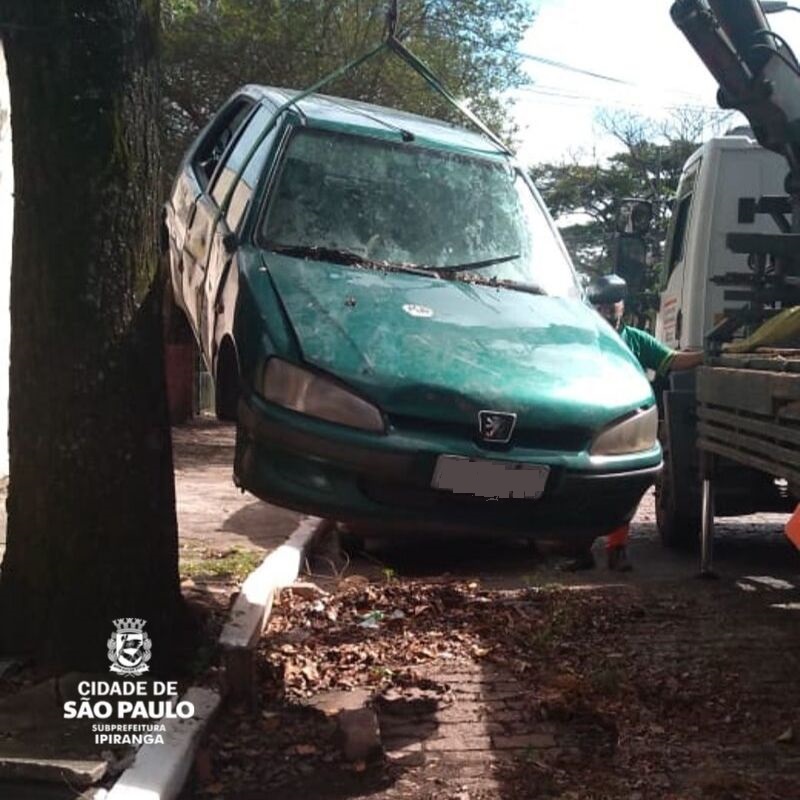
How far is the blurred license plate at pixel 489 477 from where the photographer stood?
3.61m

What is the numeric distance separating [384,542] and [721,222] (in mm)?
3315

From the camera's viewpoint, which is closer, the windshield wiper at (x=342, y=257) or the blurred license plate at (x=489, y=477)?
the blurred license plate at (x=489, y=477)

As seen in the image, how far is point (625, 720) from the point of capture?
11.9 feet

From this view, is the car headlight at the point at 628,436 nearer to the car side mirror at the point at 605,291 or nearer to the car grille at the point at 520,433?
the car grille at the point at 520,433

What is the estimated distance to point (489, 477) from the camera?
3.64 metres

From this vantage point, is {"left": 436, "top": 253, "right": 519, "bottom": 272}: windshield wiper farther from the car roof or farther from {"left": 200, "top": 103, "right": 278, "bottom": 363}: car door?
{"left": 200, "top": 103, "right": 278, "bottom": 363}: car door

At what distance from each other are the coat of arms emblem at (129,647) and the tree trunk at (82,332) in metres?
0.03

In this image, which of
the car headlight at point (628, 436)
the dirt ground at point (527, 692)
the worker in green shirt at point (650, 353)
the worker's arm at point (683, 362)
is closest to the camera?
the dirt ground at point (527, 692)

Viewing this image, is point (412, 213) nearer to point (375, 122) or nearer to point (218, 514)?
point (375, 122)

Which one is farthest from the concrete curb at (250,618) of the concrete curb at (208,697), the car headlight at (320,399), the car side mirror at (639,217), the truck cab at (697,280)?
the car side mirror at (639,217)

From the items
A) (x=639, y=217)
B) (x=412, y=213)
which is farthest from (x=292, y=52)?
(x=412, y=213)

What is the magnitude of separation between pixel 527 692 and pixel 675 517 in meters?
3.17

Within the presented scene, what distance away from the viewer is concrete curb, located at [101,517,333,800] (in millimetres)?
Result: 2977

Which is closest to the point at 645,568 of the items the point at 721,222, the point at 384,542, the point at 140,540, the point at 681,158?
the point at 384,542
